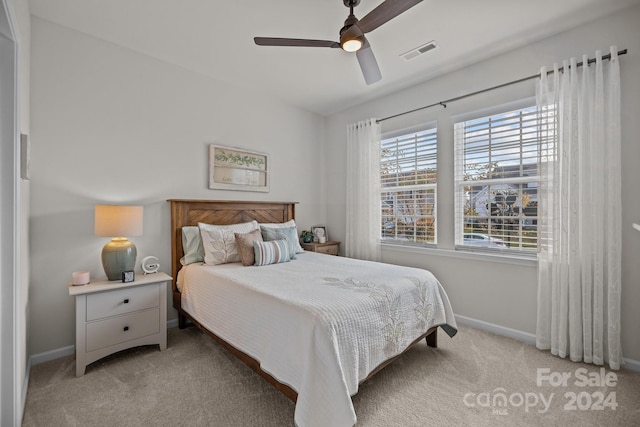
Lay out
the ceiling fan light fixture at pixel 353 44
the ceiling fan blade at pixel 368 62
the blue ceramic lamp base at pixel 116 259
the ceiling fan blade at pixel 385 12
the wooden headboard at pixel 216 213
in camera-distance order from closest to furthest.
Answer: the ceiling fan blade at pixel 385 12 → the ceiling fan light fixture at pixel 353 44 → the ceiling fan blade at pixel 368 62 → the blue ceramic lamp base at pixel 116 259 → the wooden headboard at pixel 216 213

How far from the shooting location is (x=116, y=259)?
2.37 m

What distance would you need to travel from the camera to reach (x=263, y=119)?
151 inches

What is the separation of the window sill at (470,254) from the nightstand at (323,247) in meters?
0.70

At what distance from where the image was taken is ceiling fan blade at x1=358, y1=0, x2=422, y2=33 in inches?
64.5

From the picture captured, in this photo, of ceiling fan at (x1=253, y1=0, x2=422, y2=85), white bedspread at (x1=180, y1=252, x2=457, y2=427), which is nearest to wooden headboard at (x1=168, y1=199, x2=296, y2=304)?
white bedspread at (x1=180, y1=252, x2=457, y2=427)

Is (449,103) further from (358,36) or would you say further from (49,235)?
(49,235)

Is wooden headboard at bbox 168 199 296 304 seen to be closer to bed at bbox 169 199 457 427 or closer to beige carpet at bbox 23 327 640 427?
bed at bbox 169 199 457 427

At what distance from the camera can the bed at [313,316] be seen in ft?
4.67

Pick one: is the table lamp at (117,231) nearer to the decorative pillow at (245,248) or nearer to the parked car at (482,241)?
the decorative pillow at (245,248)

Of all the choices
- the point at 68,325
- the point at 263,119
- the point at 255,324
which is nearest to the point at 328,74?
the point at 263,119

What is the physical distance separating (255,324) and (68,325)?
183 centimetres

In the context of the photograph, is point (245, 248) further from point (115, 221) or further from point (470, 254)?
point (470, 254)

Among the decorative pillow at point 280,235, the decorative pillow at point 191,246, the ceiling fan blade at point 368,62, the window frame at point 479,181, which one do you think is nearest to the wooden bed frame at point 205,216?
the decorative pillow at point 191,246

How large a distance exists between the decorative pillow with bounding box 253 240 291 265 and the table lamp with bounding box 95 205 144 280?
993mm
